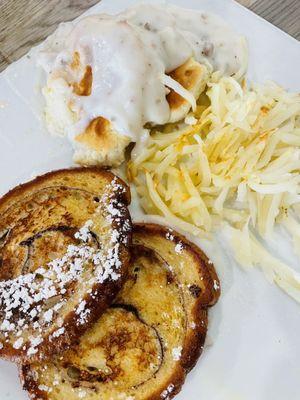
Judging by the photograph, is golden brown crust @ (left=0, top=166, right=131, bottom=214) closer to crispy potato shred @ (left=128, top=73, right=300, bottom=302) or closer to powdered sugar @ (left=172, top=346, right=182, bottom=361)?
crispy potato shred @ (left=128, top=73, right=300, bottom=302)

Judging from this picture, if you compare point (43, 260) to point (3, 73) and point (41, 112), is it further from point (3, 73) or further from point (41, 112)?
point (3, 73)

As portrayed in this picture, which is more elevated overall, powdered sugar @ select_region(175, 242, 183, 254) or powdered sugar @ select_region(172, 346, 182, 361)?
powdered sugar @ select_region(175, 242, 183, 254)

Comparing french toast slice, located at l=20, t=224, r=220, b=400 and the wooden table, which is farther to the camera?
the wooden table

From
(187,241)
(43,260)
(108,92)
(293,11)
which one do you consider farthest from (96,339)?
(293,11)

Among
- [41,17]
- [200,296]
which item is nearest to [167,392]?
[200,296]

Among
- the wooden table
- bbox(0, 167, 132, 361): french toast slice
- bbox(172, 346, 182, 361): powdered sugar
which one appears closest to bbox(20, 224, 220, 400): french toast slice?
bbox(172, 346, 182, 361): powdered sugar

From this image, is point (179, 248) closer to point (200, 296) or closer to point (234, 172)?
point (200, 296)
